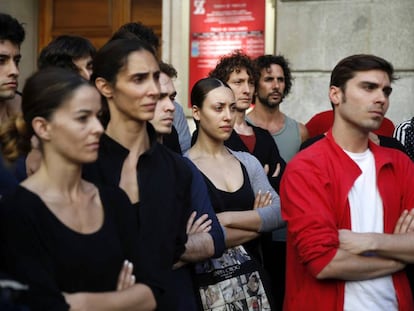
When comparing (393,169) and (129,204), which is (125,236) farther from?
(393,169)

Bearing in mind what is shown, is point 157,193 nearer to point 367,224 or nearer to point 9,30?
point 367,224

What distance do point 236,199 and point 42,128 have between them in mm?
1513

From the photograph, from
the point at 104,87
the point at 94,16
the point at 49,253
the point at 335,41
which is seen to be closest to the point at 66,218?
the point at 49,253

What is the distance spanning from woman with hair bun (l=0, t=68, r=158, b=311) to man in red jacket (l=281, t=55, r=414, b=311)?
0.95 meters

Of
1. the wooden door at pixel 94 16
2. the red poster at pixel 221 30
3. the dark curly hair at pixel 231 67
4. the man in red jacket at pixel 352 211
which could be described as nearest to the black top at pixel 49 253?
the man in red jacket at pixel 352 211

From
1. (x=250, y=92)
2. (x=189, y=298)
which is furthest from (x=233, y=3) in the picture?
(x=189, y=298)

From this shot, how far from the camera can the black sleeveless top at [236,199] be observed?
14.1 ft

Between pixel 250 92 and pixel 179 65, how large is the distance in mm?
2222

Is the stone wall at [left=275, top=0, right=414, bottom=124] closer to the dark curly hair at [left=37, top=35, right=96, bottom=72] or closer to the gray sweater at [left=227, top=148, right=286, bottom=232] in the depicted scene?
the gray sweater at [left=227, top=148, right=286, bottom=232]

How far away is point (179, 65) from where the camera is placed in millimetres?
7922

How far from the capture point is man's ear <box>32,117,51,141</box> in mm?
3068

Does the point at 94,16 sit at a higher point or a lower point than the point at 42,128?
higher

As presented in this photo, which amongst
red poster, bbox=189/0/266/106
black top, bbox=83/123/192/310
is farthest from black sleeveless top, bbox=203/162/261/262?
A: red poster, bbox=189/0/266/106

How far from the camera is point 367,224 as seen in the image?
3.91 metres
